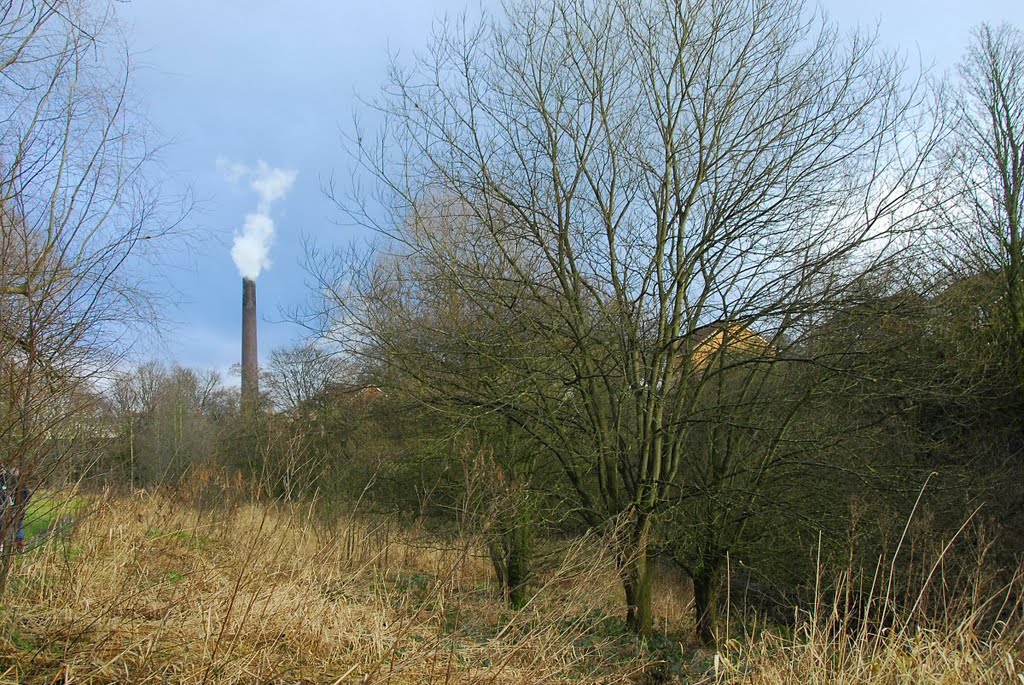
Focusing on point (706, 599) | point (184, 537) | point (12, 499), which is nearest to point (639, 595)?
point (706, 599)

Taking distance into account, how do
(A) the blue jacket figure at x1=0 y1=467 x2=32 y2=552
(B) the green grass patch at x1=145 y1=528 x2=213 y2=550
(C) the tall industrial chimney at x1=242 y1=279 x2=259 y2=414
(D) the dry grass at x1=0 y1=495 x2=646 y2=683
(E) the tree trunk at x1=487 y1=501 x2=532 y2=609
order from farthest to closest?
1. (C) the tall industrial chimney at x1=242 y1=279 x2=259 y2=414
2. (E) the tree trunk at x1=487 y1=501 x2=532 y2=609
3. (B) the green grass patch at x1=145 y1=528 x2=213 y2=550
4. (A) the blue jacket figure at x1=0 y1=467 x2=32 y2=552
5. (D) the dry grass at x1=0 y1=495 x2=646 y2=683

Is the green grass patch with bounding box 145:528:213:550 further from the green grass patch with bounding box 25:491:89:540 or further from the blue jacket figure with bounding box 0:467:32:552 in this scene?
the blue jacket figure with bounding box 0:467:32:552

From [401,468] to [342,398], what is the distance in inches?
83.9

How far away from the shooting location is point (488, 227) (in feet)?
27.2

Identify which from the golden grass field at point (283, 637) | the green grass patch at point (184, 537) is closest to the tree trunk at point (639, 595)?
the golden grass field at point (283, 637)

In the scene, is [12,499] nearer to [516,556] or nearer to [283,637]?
[283,637]

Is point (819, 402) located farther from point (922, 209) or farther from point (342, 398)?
point (342, 398)

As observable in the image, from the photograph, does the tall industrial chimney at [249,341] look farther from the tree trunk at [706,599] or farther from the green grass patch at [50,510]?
the green grass patch at [50,510]

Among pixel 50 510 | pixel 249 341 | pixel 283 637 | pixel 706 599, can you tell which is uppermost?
pixel 249 341

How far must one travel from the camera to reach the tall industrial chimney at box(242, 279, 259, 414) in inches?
1166

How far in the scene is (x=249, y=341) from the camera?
31844mm

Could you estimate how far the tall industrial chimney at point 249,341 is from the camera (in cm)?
2961

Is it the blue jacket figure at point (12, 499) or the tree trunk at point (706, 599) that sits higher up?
the blue jacket figure at point (12, 499)

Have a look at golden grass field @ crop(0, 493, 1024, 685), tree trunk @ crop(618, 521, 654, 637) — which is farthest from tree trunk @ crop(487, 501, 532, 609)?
golden grass field @ crop(0, 493, 1024, 685)
